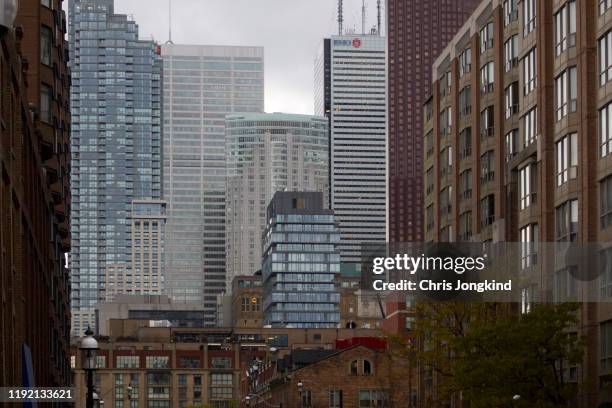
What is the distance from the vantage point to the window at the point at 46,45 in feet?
238

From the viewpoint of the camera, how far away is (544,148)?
264 feet

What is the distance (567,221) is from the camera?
7544 centimetres

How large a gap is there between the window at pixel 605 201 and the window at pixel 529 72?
14556 mm

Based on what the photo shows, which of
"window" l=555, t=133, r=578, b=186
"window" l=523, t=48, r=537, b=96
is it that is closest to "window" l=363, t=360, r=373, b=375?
"window" l=523, t=48, r=537, b=96

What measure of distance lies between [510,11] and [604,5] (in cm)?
2399

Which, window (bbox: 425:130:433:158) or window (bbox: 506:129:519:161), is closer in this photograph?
window (bbox: 506:129:519:161)

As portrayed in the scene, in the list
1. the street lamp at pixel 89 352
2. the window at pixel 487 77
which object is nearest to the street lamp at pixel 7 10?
the street lamp at pixel 89 352

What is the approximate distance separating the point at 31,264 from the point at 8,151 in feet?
54.2

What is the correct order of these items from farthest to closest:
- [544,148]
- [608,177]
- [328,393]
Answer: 1. [328,393]
2. [544,148]
3. [608,177]

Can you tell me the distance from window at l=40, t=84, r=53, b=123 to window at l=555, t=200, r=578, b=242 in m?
25.0

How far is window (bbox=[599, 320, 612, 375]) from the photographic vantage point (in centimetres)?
6881

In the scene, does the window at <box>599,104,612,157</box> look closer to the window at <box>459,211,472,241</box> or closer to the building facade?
the building facade

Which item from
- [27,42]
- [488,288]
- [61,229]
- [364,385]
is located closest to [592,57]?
[488,288]

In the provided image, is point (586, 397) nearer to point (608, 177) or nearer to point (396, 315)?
point (608, 177)
